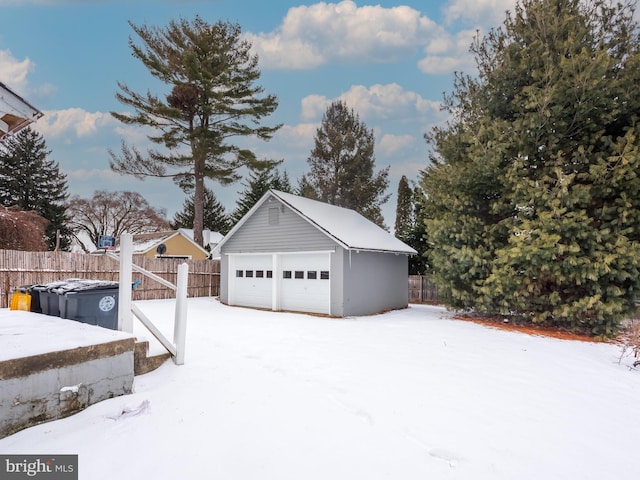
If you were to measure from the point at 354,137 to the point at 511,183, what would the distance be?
1656 centimetres

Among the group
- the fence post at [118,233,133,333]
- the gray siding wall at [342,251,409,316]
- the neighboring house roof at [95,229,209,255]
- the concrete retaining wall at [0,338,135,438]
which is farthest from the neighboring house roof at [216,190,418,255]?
the neighboring house roof at [95,229,209,255]

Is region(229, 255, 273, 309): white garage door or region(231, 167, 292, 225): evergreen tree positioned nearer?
region(229, 255, 273, 309): white garage door

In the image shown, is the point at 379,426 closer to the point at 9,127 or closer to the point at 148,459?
the point at 148,459

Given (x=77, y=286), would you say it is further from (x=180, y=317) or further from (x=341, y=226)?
(x=341, y=226)

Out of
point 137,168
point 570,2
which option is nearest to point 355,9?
point 570,2

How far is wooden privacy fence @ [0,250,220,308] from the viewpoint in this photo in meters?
10.6

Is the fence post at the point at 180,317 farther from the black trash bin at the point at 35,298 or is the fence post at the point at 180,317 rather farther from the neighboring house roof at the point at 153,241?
the neighboring house roof at the point at 153,241

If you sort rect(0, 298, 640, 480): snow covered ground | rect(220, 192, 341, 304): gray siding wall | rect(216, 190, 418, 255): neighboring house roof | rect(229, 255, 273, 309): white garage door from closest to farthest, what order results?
1. rect(0, 298, 640, 480): snow covered ground
2. rect(216, 190, 418, 255): neighboring house roof
3. rect(220, 192, 341, 304): gray siding wall
4. rect(229, 255, 273, 309): white garage door

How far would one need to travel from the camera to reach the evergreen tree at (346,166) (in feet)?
81.7

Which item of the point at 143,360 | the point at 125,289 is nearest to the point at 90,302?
the point at 125,289

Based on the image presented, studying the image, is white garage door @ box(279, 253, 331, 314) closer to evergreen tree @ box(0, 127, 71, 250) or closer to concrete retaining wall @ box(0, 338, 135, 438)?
concrete retaining wall @ box(0, 338, 135, 438)

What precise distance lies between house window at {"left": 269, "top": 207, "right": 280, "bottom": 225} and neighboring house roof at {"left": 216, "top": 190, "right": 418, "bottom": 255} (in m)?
0.50

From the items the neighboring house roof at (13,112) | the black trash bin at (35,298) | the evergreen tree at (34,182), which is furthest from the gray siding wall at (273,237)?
the evergreen tree at (34,182)

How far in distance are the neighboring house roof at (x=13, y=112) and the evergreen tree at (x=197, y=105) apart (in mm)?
15669
